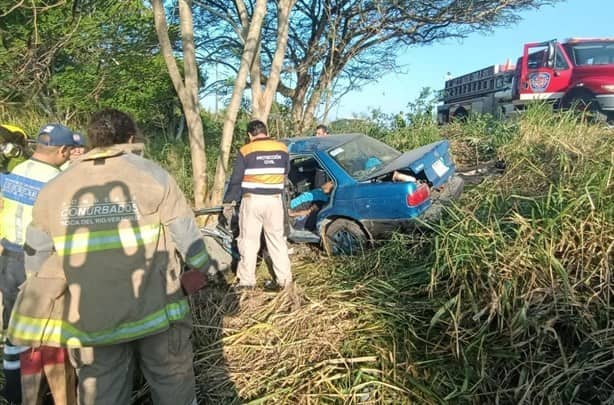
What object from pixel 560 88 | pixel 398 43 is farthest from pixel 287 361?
pixel 398 43

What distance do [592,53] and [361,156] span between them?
7.56 m

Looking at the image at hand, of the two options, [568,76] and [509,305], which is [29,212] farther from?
[568,76]

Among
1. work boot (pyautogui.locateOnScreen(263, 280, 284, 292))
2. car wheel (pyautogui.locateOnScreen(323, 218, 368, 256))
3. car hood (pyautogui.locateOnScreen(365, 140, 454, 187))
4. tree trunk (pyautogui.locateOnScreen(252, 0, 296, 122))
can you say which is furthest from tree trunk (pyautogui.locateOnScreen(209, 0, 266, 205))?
car hood (pyautogui.locateOnScreen(365, 140, 454, 187))

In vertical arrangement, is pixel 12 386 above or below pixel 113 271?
below

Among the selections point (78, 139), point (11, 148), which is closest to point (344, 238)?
point (78, 139)

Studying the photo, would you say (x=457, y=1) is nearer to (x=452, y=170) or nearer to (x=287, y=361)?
(x=452, y=170)

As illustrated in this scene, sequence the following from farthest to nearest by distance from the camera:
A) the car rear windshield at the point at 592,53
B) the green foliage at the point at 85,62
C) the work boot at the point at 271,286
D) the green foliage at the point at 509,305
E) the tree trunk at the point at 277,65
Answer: the car rear windshield at the point at 592,53
the tree trunk at the point at 277,65
the green foliage at the point at 85,62
the work boot at the point at 271,286
the green foliage at the point at 509,305

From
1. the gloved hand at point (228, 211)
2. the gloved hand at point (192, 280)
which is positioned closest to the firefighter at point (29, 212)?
the gloved hand at point (192, 280)

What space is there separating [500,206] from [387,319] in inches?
50.0

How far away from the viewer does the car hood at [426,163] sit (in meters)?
4.69

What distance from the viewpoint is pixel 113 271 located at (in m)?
2.08

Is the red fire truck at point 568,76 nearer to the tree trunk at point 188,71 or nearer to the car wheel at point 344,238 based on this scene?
the car wheel at point 344,238

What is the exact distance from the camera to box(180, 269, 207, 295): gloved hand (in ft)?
7.58

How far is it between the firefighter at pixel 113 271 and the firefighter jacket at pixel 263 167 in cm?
191
